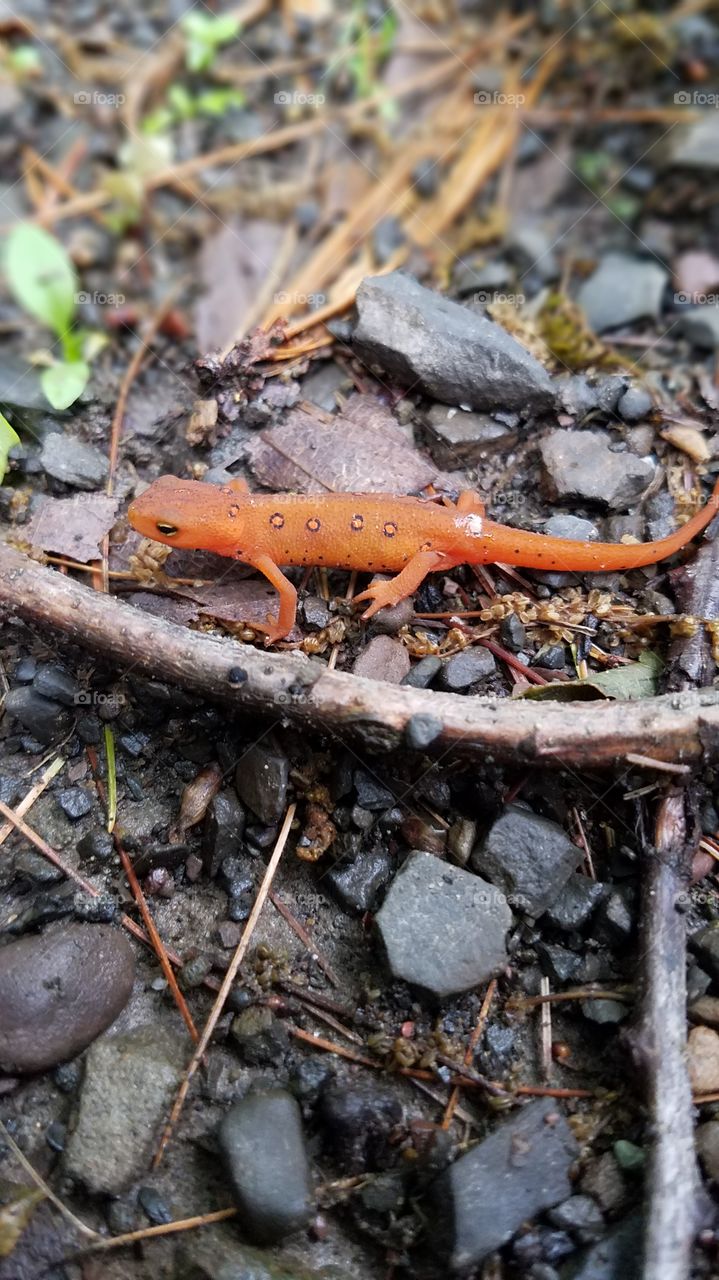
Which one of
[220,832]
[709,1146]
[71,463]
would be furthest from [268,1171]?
[71,463]

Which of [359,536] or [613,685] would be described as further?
[359,536]

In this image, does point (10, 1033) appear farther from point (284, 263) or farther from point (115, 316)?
point (284, 263)

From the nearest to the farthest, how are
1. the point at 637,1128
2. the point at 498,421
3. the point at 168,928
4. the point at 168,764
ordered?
the point at 637,1128, the point at 168,928, the point at 168,764, the point at 498,421

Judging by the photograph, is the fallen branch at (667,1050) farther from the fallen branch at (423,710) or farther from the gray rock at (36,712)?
the gray rock at (36,712)

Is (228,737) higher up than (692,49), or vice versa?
(692,49)

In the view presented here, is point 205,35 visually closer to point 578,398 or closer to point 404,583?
point 578,398

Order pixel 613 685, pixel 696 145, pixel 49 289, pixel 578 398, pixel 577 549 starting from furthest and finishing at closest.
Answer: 1. pixel 696 145
2. pixel 49 289
3. pixel 578 398
4. pixel 577 549
5. pixel 613 685

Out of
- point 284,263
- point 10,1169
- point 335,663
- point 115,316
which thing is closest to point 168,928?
point 10,1169
